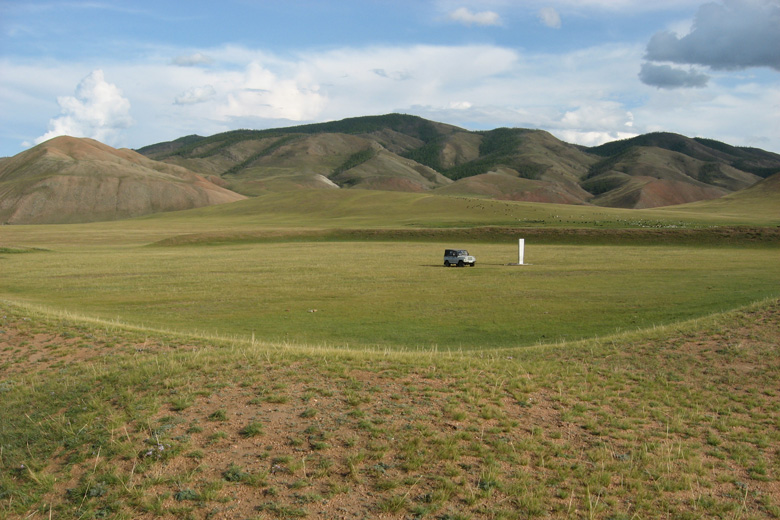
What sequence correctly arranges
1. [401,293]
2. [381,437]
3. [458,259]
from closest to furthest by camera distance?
[381,437] → [401,293] → [458,259]

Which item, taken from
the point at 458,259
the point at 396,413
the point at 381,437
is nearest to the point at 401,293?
the point at 458,259

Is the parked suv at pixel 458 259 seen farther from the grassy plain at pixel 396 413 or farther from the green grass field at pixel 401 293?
the grassy plain at pixel 396 413

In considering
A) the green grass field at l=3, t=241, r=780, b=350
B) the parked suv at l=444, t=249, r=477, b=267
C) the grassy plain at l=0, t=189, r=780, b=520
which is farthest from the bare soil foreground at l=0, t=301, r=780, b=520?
the parked suv at l=444, t=249, r=477, b=267

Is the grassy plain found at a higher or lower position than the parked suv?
lower

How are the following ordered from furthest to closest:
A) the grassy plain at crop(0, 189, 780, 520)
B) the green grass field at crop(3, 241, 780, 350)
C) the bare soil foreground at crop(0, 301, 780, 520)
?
1. the green grass field at crop(3, 241, 780, 350)
2. the grassy plain at crop(0, 189, 780, 520)
3. the bare soil foreground at crop(0, 301, 780, 520)

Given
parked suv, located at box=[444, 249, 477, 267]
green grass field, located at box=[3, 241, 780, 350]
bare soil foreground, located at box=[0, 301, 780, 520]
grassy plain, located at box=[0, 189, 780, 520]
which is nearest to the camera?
bare soil foreground, located at box=[0, 301, 780, 520]

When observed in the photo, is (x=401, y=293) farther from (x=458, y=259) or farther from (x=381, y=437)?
(x=381, y=437)

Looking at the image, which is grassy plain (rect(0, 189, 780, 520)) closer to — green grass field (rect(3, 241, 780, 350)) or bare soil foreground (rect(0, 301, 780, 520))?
bare soil foreground (rect(0, 301, 780, 520))

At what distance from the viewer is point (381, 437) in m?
9.55

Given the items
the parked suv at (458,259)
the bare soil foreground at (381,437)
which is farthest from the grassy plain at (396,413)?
the parked suv at (458,259)

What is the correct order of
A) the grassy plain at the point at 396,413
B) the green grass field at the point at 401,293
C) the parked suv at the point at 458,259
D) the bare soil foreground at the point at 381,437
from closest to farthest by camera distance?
1. the bare soil foreground at the point at 381,437
2. the grassy plain at the point at 396,413
3. the green grass field at the point at 401,293
4. the parked suv at the point at 458,259

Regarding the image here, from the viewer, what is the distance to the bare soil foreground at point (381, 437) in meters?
8.05

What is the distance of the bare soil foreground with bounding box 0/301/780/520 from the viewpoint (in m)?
8.05

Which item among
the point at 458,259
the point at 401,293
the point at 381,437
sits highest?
the point at 458,259
